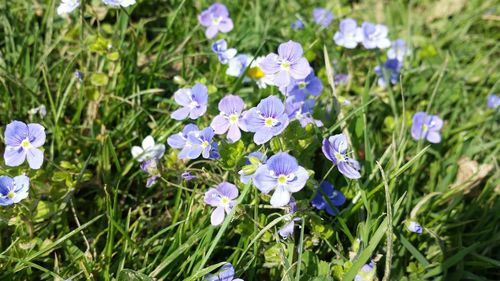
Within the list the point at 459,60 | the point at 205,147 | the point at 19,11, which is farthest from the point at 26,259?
the point at 459,60

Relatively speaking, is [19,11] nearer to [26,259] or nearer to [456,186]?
[26,259]

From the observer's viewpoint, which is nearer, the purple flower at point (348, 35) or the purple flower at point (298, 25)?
the purple flower at point (348, 35)

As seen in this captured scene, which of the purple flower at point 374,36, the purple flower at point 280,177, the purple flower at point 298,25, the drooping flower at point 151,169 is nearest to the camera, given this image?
the purple flower at point 280,177

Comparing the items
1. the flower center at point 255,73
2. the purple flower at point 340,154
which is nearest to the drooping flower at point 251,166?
the purple flower at point 340,154

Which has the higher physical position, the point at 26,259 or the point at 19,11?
the point at 19,11

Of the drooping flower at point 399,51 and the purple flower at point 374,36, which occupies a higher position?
the purple flower at point 374,36

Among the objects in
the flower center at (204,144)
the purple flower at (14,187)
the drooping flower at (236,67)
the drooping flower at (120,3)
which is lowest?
the purple flower at (14,187)

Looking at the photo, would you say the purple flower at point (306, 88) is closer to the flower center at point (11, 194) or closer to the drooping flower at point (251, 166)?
the drooping flower at point (251, 166)
